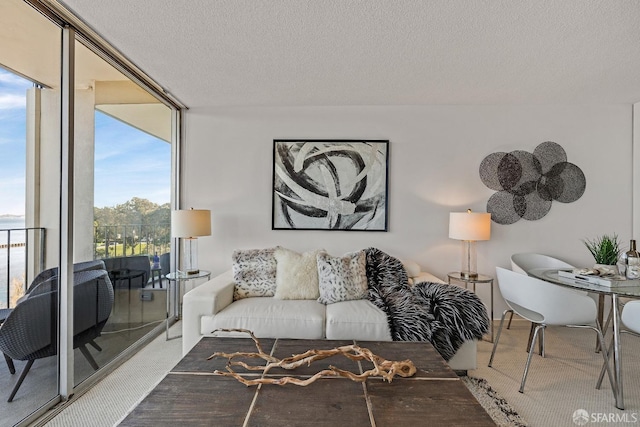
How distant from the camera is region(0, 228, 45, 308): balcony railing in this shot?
5.43ft

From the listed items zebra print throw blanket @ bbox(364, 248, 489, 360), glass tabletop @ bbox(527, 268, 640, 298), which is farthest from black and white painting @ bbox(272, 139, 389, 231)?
glass tabletop @ bbox(527, 268, 640, 298)

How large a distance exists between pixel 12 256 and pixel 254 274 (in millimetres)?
1659

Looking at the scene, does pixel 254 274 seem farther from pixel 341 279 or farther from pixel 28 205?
pixel 28 205

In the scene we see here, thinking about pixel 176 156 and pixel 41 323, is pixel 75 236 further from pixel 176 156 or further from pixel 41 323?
pixel 176 156

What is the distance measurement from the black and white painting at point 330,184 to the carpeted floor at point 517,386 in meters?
1.60

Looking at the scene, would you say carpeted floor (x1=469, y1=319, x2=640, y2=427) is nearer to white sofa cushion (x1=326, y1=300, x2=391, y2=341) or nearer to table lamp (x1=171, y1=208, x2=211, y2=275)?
white sofa cushion (x1=326, y1=300, x2=391, y2=341)

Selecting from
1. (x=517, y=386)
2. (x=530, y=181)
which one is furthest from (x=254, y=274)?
(x=530, y=181)

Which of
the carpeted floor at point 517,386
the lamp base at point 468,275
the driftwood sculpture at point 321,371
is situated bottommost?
the carpeted floor at point 517,386

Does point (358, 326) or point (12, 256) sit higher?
point (12, 256)

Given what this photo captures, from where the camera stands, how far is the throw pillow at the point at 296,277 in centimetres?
287

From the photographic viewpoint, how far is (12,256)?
1.70 metres

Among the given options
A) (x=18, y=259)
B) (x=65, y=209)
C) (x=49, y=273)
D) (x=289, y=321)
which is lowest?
(x=289, y=321)

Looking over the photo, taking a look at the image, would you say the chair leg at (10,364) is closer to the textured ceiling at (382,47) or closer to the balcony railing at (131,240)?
the balcony railing at (131,240)

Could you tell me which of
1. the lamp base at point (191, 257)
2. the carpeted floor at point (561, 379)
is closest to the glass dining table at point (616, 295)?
the carpeted floor at point (561, 379)
